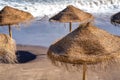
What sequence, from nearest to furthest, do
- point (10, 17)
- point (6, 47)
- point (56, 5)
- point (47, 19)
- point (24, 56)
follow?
point (6, 47), point (10, 17), point (24, 56), point (47, 19), point (56, 5)

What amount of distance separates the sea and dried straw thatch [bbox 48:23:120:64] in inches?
267

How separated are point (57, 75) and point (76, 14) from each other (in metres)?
3.87

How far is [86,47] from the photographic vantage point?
1048 centimetres

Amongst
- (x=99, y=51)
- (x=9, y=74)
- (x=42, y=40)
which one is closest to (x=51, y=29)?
(x=42, y=40)

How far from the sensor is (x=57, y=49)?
10.8 meters

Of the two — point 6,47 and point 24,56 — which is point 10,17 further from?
point 6,47

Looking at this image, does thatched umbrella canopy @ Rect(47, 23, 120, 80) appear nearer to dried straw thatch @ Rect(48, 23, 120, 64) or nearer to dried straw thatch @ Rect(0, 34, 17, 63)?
dried straw thatch @ Rect(48, 23, 120, 64)

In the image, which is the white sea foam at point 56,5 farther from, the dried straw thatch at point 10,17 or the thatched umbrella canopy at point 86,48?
the thatched umbrella canopy at point 86,48

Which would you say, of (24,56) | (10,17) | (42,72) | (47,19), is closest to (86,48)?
(42,72)

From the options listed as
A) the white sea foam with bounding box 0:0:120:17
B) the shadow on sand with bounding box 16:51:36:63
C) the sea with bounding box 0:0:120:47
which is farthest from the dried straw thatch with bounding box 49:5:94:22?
the white sea foam with bounding box 0:0:120:17

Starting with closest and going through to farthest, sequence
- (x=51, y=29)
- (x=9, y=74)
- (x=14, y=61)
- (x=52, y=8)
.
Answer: (x=9, y=74) < (x=14, y=61) < (x=51, y=29) < (x=52, y=8)

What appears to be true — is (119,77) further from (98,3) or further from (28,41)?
(98,3)

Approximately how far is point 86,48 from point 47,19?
62.1 ft

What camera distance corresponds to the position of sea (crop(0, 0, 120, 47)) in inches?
894
